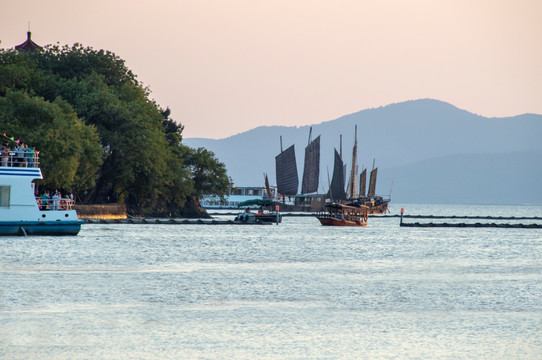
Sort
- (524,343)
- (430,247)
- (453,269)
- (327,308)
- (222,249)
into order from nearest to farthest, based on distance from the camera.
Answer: (524,343), (327,308), (453,269), (222,249), (430,247)

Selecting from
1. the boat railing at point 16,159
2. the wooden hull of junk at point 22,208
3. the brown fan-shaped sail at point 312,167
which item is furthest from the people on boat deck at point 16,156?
the brown fan-shaped sail at point 312,167

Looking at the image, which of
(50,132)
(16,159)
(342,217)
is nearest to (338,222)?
(342,217)

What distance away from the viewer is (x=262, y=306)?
88.1ft

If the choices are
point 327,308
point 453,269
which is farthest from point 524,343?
point 453,269

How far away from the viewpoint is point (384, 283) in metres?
35.2

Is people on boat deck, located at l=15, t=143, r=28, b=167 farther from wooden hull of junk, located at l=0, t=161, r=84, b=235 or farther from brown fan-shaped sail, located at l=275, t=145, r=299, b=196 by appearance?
brown fan-shaped sail, located at l=275, t=145, r=299, b=196

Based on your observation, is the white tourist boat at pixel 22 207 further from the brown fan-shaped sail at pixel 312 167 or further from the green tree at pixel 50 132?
the brown fan-shaped sail at pixel 312 167

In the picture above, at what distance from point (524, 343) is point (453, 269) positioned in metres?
24.0

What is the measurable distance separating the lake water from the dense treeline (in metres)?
34.0

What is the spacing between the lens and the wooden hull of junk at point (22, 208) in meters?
59.5

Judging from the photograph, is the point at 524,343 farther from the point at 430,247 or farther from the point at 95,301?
the point at 430,247

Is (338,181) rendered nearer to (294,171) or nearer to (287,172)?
(294,171)

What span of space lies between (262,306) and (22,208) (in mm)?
37503

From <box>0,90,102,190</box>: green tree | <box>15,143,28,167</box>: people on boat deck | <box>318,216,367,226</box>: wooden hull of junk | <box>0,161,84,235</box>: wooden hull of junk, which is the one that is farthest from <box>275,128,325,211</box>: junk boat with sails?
<box>0,161,84,235</box>: wooden hull of junk
